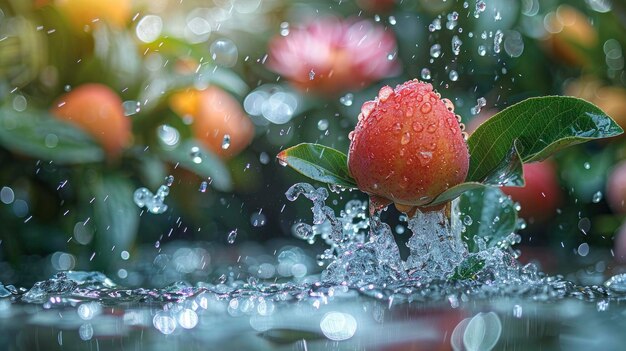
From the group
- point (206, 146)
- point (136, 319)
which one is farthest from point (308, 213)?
point (136, 319)

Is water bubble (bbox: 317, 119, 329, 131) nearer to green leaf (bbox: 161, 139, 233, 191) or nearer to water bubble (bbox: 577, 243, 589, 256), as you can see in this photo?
green leaf (bbox: 161, 139, 233, 191)

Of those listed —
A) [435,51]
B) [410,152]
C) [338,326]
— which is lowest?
[338,326]

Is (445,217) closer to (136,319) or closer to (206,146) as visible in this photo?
(136,319)

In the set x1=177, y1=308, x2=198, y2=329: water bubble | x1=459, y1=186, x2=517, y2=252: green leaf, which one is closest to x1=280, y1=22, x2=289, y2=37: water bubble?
x1=459, y1=186, x2=517, y2=252: green leaf

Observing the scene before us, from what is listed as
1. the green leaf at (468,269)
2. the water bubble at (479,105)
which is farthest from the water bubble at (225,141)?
the green leaf at (468,269)

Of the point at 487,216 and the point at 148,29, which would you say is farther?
the point at 148,29

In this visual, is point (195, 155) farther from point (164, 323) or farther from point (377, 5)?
point (164, 323)

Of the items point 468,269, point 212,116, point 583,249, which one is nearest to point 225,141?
point 212,116
